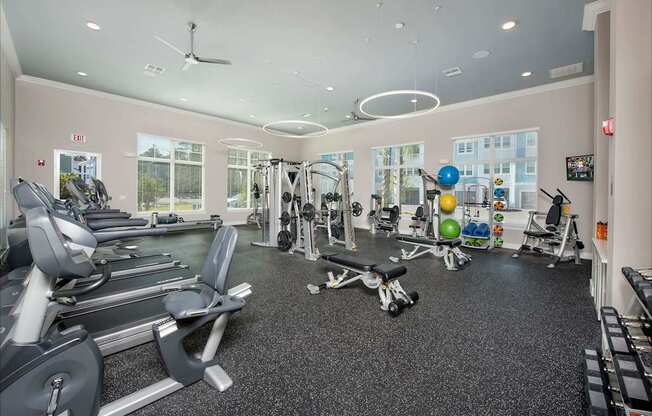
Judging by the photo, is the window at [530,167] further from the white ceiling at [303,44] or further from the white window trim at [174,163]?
the white window trim at [174,163]

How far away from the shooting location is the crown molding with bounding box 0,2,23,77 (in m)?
3.78

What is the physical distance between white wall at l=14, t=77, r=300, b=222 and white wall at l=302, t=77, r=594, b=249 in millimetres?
5388

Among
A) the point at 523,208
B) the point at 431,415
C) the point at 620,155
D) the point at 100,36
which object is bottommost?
the point at 431,415

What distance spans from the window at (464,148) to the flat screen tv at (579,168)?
1.91m

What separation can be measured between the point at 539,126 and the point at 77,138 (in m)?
10.2

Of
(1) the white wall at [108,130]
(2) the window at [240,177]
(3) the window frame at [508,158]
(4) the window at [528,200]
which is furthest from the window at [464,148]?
(1) the white wall at [108,130]

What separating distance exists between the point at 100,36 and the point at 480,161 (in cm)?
765

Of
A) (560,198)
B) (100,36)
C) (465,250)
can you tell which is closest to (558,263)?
(560,198)

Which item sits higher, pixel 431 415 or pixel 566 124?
pixel 566 124

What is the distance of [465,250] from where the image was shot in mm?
5977

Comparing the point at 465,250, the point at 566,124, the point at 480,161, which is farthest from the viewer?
the point at 480,161

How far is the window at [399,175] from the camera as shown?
794cm

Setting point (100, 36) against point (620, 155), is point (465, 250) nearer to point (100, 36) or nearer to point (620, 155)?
point (620, 155)

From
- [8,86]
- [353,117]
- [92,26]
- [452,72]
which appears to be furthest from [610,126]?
[8,86]
